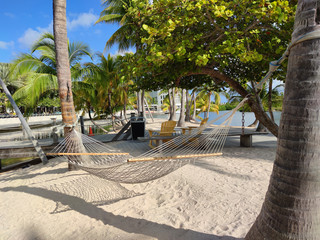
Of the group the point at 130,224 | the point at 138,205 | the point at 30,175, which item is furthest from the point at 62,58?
the point at 130,224

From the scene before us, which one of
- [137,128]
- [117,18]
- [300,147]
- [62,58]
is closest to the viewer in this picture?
[300,147]

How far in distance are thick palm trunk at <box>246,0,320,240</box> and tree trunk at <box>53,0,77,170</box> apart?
3009 mm

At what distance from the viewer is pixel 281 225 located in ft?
3.43

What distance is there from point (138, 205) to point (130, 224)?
0.35 meters

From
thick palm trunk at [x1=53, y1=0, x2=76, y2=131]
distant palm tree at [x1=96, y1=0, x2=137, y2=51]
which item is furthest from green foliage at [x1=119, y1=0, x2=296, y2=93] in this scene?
distant palm tree at [x1=96, y1=0, x2=137, y2=51]

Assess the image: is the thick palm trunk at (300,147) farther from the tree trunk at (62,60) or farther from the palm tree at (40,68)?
the palm tree at (40,68)

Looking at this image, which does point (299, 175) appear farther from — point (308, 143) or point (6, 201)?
point (6, 201)

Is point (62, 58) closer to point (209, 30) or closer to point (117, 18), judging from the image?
point (209, 30)

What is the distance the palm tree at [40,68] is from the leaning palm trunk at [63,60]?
4.63 ft

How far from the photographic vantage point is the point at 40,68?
5.61 metres

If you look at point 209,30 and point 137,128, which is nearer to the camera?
point 209,30

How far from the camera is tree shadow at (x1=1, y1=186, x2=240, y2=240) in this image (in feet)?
5.44

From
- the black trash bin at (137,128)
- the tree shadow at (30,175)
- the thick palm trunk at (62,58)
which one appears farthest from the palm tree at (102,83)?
the tree shadow at (30,175)

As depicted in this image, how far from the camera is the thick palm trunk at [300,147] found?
3.06 feet
